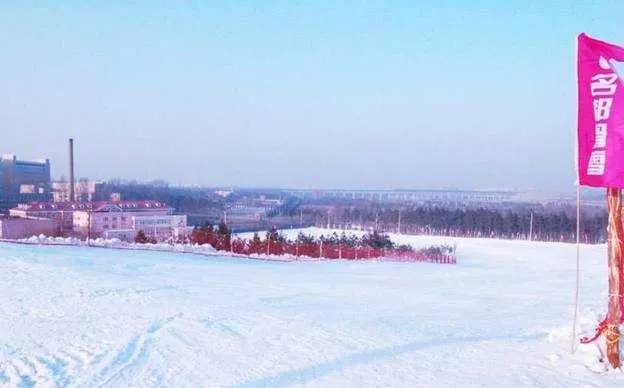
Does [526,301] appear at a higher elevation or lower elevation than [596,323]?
lower

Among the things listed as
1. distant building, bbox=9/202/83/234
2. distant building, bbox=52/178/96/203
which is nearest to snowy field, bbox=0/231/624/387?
distant building, bbox=9/202/83/234

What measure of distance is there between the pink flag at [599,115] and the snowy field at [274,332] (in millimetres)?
1761

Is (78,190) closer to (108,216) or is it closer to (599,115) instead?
(108,216)

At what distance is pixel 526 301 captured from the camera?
1078 centimetres

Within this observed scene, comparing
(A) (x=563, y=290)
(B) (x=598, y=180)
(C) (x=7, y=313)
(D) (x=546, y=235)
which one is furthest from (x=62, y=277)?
(D) (x=546, y=235)

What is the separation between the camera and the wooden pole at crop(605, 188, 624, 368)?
5.27 metres

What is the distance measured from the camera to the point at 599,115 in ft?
16.6

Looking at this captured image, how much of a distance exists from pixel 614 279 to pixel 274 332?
3.64m

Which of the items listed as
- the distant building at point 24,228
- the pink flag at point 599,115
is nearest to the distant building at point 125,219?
the distant building at point 24,228

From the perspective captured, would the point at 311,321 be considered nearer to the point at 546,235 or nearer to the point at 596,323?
the point at 596,323

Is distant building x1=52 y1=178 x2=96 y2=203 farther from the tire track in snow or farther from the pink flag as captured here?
the pink flag

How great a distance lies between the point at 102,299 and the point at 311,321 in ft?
11.1

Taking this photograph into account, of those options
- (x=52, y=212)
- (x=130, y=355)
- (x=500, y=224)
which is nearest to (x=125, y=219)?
(x=52, y=212)

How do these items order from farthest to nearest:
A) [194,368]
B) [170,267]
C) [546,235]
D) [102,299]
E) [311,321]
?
[546,235], [170,267], [102,299], [311,321], [194,368]
